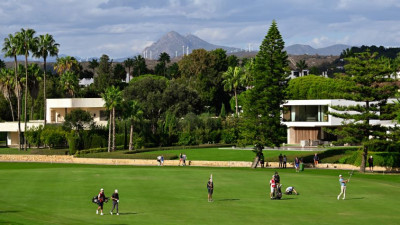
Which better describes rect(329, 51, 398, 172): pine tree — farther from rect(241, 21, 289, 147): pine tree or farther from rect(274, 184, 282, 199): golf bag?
rect(274, 184, 282, 199): golf bag

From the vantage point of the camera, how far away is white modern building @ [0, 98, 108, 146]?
122 meters

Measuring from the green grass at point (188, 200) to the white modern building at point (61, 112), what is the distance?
2377 inches

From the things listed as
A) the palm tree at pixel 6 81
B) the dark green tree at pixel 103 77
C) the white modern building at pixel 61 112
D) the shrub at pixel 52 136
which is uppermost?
the dark green tree at pixel 103 77

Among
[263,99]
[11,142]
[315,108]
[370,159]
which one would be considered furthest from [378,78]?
[11,142]

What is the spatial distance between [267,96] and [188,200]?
3929cm

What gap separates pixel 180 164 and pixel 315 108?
36881 millimetres

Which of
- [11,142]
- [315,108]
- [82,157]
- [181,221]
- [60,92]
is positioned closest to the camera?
[181,221]

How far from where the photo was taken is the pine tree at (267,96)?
271 ft

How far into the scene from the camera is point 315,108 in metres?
114

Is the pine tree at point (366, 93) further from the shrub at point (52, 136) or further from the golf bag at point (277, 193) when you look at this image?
the shrub at point (52, 136)

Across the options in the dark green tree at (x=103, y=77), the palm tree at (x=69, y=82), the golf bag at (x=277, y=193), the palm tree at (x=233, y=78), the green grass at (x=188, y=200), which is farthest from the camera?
the dark green tree at (x=103, y=77)

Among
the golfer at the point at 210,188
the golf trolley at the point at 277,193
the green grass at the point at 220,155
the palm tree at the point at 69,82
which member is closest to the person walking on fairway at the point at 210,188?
the golfer at the point at 210,188

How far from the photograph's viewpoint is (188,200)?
45.7 metres

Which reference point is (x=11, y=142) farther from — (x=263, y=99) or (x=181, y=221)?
(x=181, y=221)
